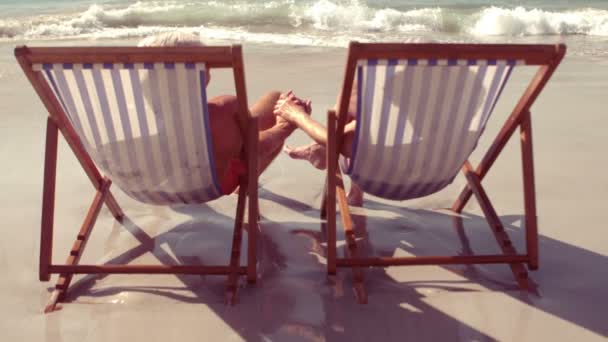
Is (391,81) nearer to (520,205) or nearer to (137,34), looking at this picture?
(520,205)

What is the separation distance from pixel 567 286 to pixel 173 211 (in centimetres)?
195

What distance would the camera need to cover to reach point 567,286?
2.63 m

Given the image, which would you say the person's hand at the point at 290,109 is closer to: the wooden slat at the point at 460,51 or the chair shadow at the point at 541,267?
the chair shadow at the point at 541,267

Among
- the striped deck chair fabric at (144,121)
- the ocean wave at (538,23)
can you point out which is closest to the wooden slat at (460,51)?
the striped deck chair fabric at (144,121)

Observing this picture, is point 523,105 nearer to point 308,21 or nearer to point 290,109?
point 290,109

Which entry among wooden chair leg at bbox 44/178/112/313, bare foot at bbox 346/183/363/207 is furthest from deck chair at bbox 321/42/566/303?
wooden chair leg at bbox 44/178/112/313

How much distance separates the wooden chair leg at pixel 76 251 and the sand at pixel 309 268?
0.16ft

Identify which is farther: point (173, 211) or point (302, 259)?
point (173, 211)

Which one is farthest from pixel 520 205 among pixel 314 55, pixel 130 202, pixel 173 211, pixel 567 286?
pixel 314 55

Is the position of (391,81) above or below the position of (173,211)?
above

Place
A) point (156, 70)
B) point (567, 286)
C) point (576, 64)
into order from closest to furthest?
1. point (156, 70)
2. point (567, 286)
3. point (576, 64)

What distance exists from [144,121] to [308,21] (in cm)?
1051

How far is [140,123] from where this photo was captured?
97.7 inches

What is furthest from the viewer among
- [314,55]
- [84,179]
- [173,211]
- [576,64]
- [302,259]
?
[314,55]
